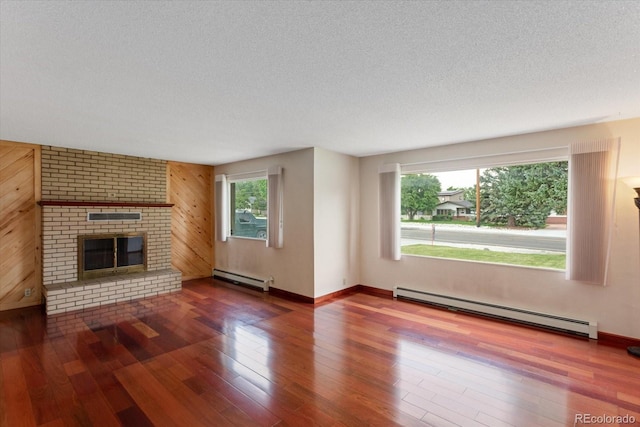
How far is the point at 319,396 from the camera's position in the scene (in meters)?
2.34

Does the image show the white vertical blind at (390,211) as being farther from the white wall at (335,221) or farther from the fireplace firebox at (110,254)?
the fireplace firebox at (110,254)

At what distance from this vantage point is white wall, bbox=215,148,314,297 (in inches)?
186

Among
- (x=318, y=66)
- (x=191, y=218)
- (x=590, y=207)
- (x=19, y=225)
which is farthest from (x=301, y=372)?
(x=19, y=225)

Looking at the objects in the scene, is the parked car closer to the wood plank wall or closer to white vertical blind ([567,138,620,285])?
the wood plank wall

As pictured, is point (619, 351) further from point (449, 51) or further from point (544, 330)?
point (449, 51)

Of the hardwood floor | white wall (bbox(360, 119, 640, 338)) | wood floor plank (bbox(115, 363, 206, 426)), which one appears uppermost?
white wall (bbox(360, 119, 640, 338))

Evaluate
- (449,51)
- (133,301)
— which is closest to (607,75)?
(449,51)

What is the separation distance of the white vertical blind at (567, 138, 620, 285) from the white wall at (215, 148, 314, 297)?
3.20 meters

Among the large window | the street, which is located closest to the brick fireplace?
the large window

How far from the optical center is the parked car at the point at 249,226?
19.1ft

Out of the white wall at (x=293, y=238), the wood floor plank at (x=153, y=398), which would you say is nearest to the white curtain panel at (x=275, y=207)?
the white wall at (x=293, y=238)

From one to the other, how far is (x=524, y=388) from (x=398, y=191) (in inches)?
120

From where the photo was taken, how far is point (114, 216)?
17.1ft

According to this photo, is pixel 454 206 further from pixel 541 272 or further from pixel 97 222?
pixel 97 222
